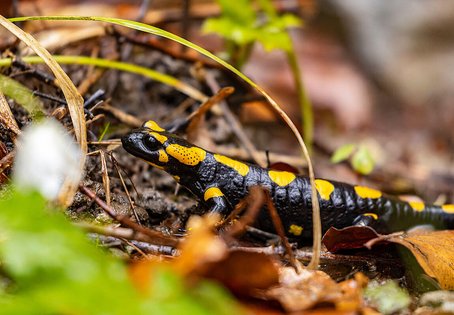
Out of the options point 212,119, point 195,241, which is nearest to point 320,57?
point 212,119

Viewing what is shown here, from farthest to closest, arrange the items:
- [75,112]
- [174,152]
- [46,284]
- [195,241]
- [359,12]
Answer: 1. [359,12]
2. [174,152]
3. [75,112]
4. [195,241]
5. [46,284]

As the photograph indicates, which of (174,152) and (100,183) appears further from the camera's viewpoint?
(174,152)

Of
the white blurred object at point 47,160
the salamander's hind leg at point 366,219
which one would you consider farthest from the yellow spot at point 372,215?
the white blurred object at point 47,160

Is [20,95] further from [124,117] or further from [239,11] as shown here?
[239,11]

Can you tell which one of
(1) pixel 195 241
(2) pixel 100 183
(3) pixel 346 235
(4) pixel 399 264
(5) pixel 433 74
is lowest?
(4) pixel 399 264

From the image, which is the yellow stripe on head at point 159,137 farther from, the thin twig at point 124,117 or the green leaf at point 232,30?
the green leaf at point 232,30

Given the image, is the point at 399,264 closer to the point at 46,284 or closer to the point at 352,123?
the point at 46,284

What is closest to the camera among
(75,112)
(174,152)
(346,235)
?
(75,112)

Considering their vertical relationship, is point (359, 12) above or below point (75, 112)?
above
